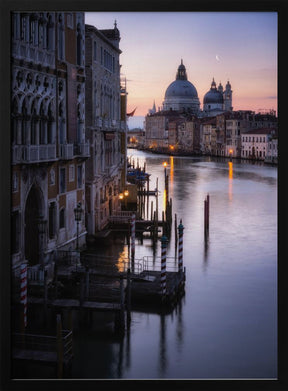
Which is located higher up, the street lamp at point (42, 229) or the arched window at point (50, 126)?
the arched window at point (50, 126)

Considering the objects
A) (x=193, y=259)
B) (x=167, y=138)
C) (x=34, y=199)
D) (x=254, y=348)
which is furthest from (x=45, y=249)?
(x=167, y=138)

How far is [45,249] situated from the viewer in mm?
5219

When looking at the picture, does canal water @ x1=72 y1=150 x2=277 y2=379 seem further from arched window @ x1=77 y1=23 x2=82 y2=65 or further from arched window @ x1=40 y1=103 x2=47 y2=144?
arched window @ x1=77 y1=23 x2=82 y2=65

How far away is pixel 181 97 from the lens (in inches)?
1822

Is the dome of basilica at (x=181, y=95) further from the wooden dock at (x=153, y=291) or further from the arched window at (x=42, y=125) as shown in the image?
the arched window at (x=42, y=125)

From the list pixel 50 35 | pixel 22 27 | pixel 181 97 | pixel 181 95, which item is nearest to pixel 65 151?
pixel 50 35

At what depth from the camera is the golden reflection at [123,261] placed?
637 cm

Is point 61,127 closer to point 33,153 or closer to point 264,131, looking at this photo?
point 33,153

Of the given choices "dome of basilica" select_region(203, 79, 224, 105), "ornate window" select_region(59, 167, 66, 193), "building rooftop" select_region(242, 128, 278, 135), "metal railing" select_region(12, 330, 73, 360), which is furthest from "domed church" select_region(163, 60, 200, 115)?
"metal railing" select_region(12, 330, 73, 360)

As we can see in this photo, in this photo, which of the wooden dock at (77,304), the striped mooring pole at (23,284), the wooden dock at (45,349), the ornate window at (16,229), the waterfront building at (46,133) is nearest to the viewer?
the wooden dock at (45,349)

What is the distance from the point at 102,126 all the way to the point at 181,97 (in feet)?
127

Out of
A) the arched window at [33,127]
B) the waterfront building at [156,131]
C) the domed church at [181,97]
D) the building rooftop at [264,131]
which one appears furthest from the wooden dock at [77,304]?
the domed church at [181,97]

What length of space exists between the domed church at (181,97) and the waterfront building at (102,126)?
118 feet
